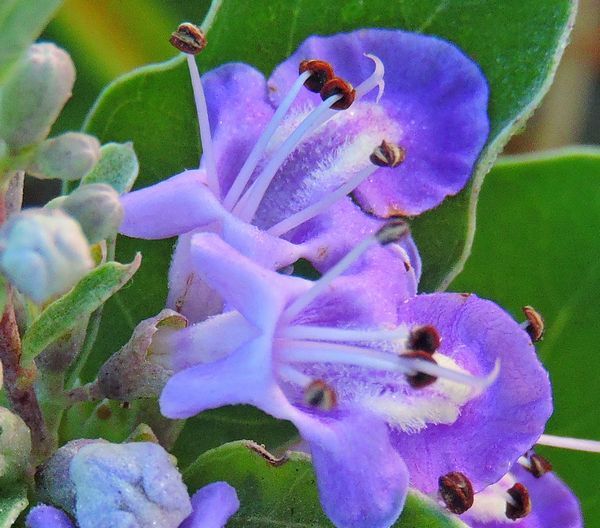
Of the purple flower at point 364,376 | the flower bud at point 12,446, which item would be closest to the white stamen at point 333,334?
the purple flower at point 364,376

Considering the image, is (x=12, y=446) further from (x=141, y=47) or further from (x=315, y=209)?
(x=141, y=47)

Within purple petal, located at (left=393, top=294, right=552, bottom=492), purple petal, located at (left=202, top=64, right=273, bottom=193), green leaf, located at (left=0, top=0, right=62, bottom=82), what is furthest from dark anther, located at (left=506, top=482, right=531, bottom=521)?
green leaf, located at (left=0, top=0, right=62, bottom=82)

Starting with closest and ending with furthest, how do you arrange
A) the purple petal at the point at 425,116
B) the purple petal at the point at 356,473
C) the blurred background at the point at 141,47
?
the purple petal at the point at 356,473, the purple petal at the point at 425,116, the blurred background at the point at 141,47

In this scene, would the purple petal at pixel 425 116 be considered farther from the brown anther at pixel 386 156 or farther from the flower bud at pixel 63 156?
the flower bud at pixel 63 156

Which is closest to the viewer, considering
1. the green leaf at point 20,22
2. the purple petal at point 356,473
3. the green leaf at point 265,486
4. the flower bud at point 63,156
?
the green leaf at point 20,22

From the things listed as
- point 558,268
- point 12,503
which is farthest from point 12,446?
point 558,268

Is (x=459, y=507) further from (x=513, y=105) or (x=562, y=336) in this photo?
(x=562, y=336)

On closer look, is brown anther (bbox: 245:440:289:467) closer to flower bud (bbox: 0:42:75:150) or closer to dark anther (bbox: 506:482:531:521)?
dark anther (bbox: 506:482:531:521)
